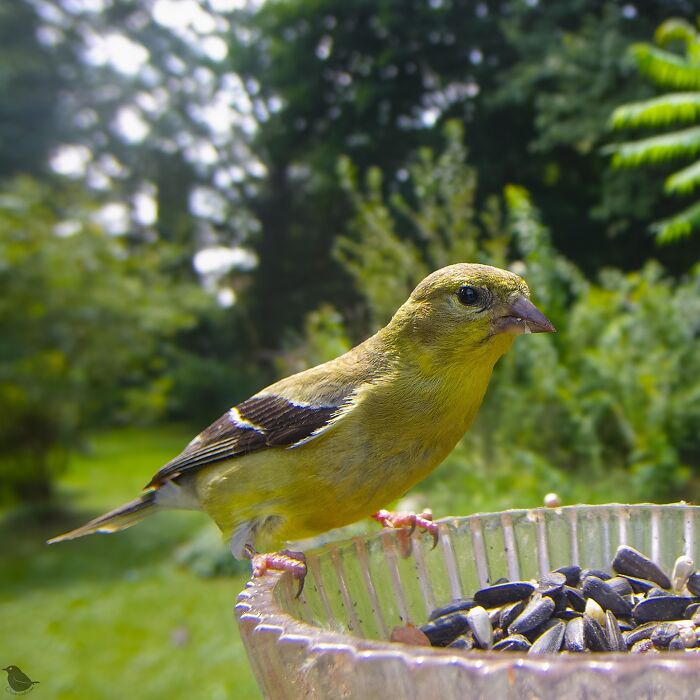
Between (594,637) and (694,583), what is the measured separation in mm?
323

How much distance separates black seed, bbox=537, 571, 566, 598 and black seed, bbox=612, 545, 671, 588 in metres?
0.14

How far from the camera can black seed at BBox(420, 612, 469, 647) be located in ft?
4.43

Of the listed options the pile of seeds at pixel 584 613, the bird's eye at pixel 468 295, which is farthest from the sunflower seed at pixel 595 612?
the bird's eye at pixel 468 295

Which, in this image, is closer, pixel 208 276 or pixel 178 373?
pixel 178 373

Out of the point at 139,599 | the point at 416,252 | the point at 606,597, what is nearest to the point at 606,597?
the point at 606,597

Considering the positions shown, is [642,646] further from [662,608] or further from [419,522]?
[419,522]

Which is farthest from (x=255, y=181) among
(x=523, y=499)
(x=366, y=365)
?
(x=366, y=365)

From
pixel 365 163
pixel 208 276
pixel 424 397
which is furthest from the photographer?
pixel 208 276

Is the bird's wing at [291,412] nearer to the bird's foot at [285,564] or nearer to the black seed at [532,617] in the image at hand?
the bird's foot at [285,564]

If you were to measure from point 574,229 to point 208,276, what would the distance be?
824cm

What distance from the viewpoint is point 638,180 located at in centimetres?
1075

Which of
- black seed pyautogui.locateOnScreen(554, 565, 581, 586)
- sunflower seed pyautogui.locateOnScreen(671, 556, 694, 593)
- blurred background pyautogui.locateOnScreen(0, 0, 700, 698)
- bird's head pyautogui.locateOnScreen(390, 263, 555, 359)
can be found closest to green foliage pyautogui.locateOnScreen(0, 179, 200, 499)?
blurred background pyautogui.locateOnScreen(0, 0, 700, 698)

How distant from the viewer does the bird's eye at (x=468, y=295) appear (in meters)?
1.77

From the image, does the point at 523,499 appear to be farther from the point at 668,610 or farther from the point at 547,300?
the point at 668,610
